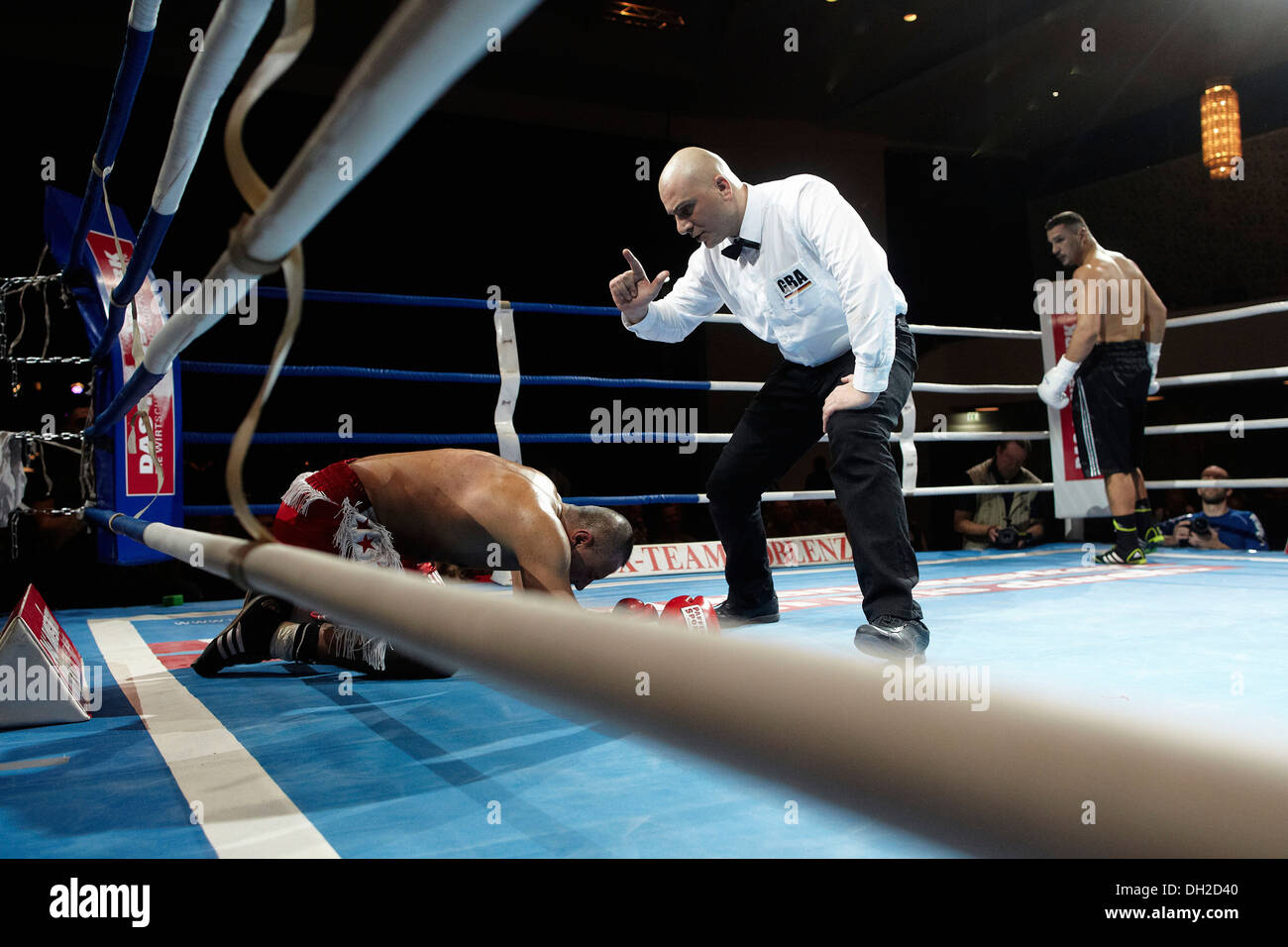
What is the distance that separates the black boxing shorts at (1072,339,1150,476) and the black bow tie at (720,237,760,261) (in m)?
2.49

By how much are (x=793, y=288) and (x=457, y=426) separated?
484 centimetres

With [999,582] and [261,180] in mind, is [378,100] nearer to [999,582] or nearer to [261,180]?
[261,180]

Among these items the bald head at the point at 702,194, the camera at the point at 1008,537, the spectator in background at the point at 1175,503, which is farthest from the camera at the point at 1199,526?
the bald head at the point at 702,194

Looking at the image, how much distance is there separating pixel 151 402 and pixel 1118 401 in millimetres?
3629

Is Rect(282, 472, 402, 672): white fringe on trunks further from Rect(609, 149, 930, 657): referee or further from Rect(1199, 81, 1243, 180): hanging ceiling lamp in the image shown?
Rect(1199, 81, 1243, 180): hanging ceiling lamp

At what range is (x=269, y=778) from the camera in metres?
1.11

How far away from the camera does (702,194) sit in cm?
201

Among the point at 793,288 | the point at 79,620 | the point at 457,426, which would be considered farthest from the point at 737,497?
the point at 457,426

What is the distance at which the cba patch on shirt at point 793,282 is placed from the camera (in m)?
2.02

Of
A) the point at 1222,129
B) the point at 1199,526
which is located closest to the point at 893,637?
the point at 1199,526

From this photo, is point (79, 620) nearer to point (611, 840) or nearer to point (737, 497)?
point (737, 497)
